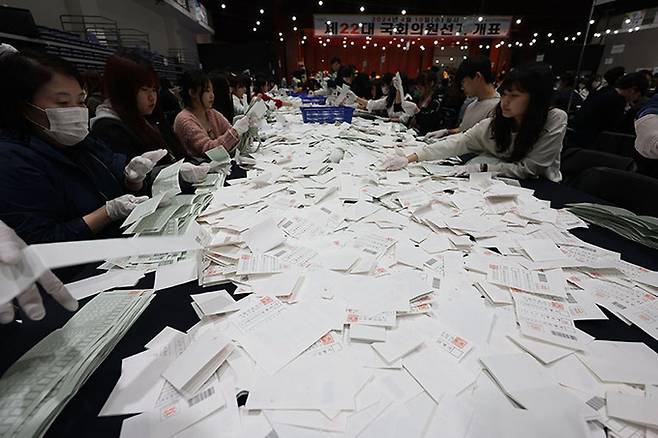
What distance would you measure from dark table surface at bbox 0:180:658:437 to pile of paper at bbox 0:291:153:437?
0.05ft

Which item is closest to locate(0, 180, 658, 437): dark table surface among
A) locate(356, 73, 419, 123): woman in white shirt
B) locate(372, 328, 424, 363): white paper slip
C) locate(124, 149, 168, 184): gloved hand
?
locate(372, 328, 424, 363): white paper slip

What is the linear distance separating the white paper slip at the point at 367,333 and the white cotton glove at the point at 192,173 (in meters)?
1.17

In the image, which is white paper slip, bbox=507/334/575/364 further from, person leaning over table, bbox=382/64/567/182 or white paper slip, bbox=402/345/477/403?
person leaning over table, bbox=382/64/567/182

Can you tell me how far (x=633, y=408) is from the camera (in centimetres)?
48

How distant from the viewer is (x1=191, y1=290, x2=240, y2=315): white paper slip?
2.26 feet

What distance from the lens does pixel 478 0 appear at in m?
10.5

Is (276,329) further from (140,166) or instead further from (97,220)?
(140,166)

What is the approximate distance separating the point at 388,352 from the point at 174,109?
3.74 meters

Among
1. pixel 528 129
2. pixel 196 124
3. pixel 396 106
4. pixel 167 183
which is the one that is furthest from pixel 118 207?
pixel 396 106

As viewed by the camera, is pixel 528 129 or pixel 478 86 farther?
pixel 478 86

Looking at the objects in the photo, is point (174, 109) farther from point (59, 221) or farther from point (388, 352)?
point (388, 352)

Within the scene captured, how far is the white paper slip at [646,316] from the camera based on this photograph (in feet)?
2.09

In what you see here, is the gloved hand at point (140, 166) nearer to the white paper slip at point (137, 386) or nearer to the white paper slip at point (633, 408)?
the white paper slip at point (137, 386)

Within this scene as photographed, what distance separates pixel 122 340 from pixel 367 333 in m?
0.51
